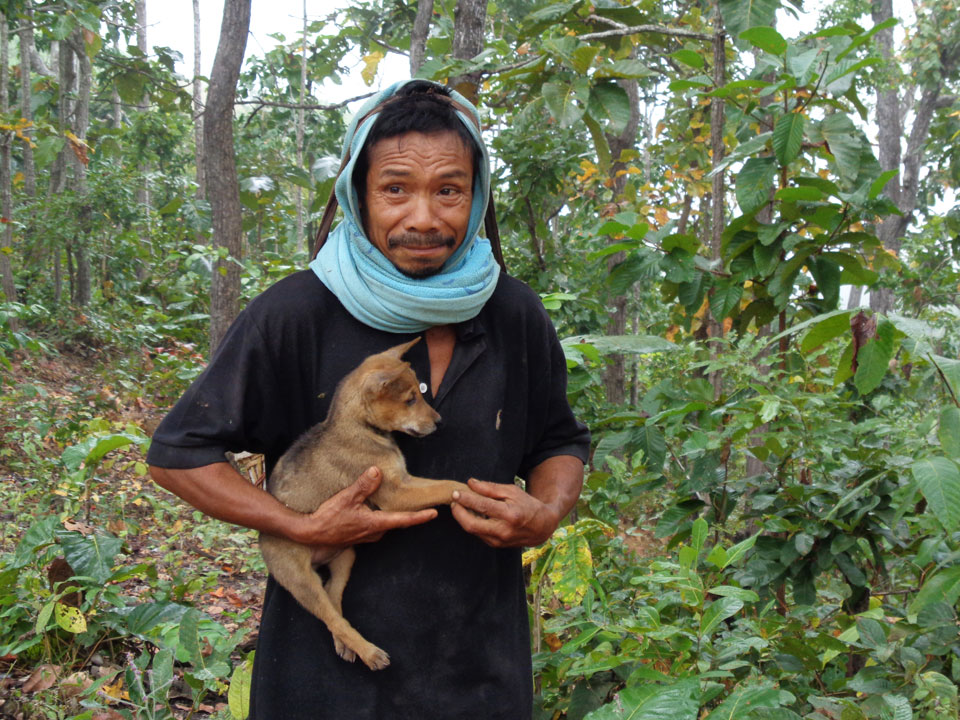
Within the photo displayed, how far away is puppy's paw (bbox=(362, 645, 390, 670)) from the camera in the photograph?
1.91m

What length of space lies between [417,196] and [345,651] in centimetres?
110

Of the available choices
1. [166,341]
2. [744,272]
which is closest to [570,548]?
[744,272]

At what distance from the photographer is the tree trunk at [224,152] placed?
7.91 meters

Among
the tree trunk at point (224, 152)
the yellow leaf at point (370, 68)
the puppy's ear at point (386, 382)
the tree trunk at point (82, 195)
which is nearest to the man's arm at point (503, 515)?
the puppy's ear at point (386, 382)

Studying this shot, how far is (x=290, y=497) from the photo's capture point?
2006 mm

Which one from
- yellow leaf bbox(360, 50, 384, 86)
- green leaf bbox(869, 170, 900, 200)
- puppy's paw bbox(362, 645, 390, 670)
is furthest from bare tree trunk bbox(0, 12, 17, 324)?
green leaf bbox(869, 170, 900, 200)

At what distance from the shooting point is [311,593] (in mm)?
1938

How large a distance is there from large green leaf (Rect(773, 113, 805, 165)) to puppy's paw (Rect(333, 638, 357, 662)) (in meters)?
2.43

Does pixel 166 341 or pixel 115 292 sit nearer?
pixel 166 341

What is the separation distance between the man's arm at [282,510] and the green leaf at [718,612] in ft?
2.99

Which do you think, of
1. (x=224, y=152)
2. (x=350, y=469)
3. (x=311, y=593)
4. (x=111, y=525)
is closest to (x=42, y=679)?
(x=111, y=525)

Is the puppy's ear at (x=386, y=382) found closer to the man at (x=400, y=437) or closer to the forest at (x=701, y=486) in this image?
the man at (x=400, y=437)

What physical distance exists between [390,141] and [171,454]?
0.89m

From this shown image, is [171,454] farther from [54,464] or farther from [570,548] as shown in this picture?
[54,464]
